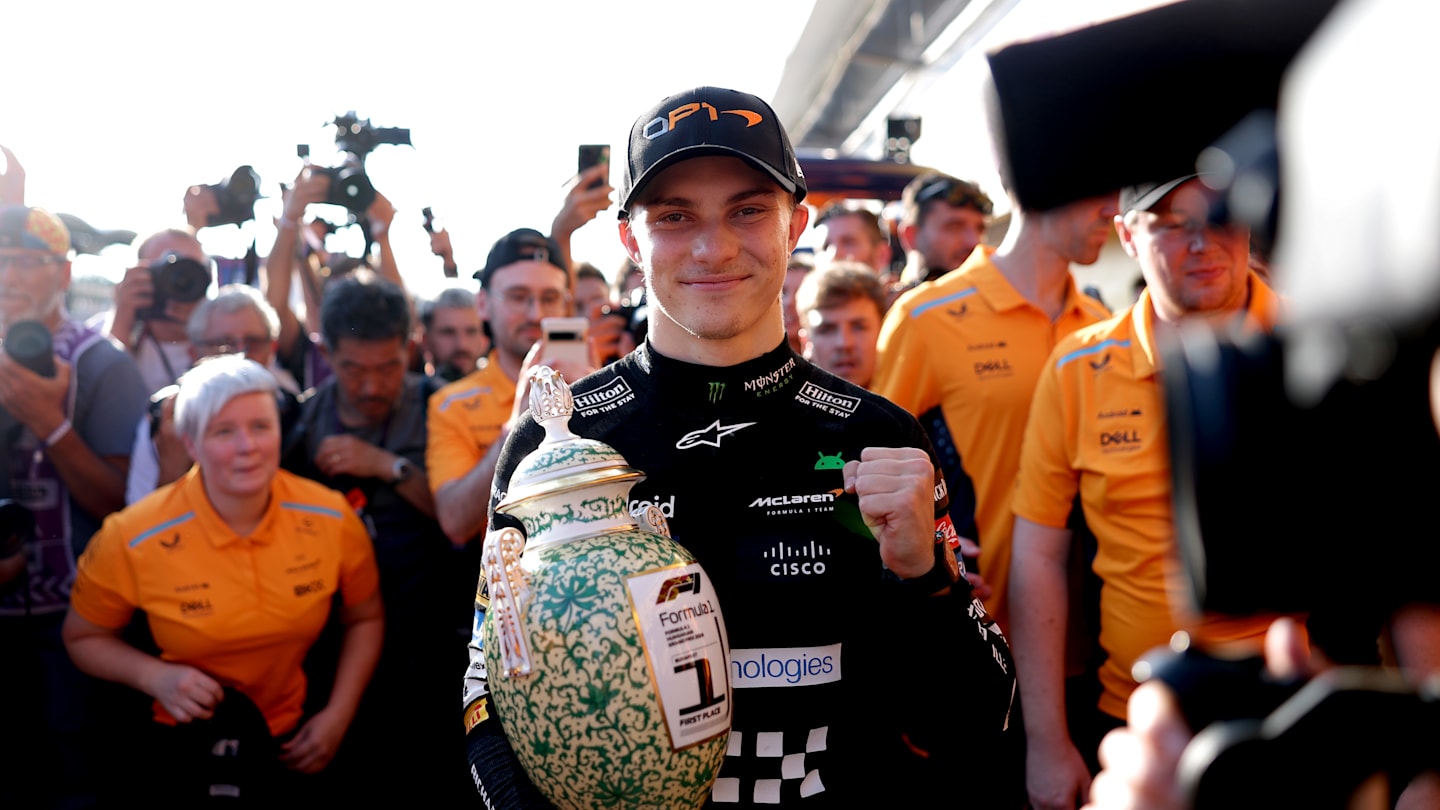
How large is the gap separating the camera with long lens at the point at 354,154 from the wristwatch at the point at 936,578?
4.17 meters

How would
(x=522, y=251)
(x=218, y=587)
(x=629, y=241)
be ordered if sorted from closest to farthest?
(x=629, y=241)
(x=218, y=587)
(x=522, y=251)

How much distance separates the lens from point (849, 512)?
1.89 meters

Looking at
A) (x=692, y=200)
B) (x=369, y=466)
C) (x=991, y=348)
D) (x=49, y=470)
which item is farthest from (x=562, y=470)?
(x=49, y=470)

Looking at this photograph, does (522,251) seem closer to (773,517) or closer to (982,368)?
(982,368)

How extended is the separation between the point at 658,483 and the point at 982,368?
66.3 inches

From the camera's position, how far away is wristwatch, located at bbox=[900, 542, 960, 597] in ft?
5.82

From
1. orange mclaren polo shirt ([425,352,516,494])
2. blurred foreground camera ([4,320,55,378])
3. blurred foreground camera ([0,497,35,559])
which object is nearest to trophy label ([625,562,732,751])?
orange mclaren polo shirt ([425,352,516,494])

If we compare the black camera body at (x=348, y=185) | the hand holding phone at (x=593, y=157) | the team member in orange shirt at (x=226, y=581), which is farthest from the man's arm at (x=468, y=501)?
the black camera body at (x=348, y=185)

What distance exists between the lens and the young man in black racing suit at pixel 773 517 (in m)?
1.76

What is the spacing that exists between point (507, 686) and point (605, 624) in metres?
0.19

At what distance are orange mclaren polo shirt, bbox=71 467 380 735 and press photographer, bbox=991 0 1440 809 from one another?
319 centimetres

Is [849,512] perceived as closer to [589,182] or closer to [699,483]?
[699,483]

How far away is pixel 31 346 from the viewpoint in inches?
153

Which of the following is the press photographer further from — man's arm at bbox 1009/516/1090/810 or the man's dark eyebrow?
man's arm at bbox 1009/516/1090/810
